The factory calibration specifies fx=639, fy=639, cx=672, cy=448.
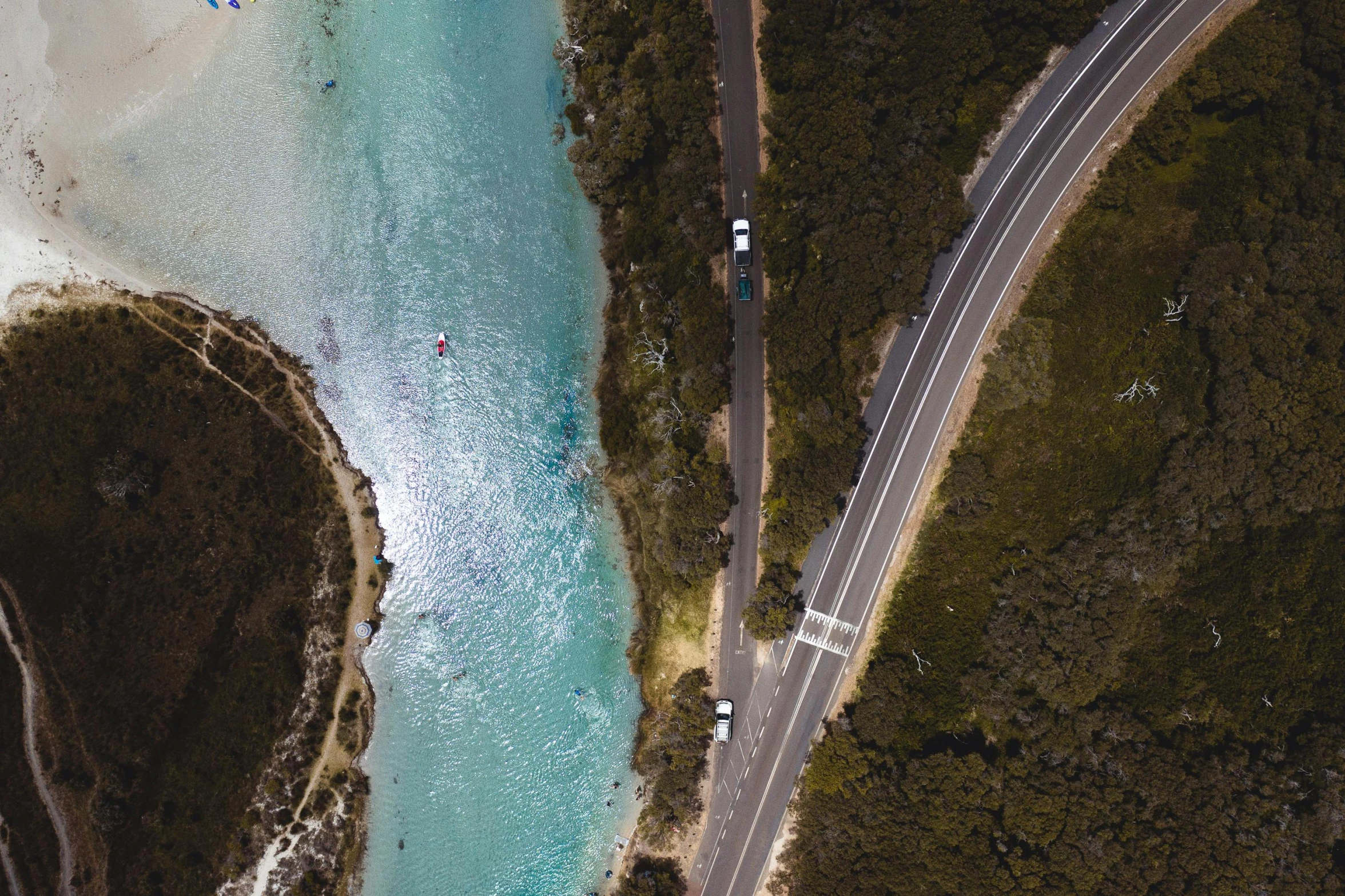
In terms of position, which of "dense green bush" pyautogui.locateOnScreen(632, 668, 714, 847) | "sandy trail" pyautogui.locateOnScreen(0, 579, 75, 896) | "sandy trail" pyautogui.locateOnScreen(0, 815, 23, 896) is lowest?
"sandy trail" pyautogui.locateOnScreen(0, 815, 23, 896)

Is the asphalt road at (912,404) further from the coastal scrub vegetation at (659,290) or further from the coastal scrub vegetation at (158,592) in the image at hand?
the coastal scrub vegetation at (158,592)

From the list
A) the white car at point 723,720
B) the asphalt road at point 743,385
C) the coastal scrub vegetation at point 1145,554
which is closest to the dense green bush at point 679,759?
the white car at point 723,720

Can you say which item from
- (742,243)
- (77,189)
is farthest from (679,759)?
(77,189)

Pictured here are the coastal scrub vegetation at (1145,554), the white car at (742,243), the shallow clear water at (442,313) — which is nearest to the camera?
the coastal scrub vegetation at (1145,554)

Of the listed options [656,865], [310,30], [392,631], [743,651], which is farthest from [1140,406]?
[310,30]

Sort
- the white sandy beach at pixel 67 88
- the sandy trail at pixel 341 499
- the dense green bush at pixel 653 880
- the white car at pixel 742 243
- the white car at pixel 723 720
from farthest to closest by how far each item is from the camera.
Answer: the white sandy beach at pixel 67 88
the sandy trail at pixel 341 499
the white car at pixel 742 243
the white car at pixel 723 720
the dense green bush at pixel 653 880

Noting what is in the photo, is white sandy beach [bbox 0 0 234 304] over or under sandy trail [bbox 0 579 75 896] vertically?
over

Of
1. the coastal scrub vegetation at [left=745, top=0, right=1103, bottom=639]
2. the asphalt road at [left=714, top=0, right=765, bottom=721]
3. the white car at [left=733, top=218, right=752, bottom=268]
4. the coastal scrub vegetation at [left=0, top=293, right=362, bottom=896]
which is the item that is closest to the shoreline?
the coastal scrub vegetation at [left=0, top=293, right=362, bottom=896]

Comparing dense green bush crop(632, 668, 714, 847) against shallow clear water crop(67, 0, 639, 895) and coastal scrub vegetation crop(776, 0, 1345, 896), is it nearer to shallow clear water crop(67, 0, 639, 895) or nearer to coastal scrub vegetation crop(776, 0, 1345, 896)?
shallow clear water crop(67, 0, 639, 895)
